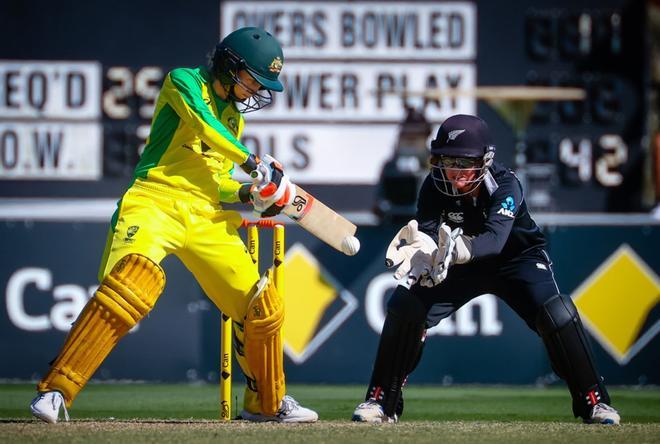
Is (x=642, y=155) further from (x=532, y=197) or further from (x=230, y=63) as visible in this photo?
(x=230, y=63)

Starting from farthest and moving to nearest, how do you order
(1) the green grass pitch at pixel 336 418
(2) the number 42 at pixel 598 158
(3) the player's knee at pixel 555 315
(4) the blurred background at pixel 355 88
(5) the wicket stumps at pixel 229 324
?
(2) the number 42 at pixel 598 158, (4) the blurred background at pixel 355 88, (5) the wicket stumps at pixel 229 324, (3) the player's knee at pixel 555 315, (1) the green grass pitch at pixel 336 418

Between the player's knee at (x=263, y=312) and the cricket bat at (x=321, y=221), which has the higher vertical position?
the cricket bat at (x=321, y=221)

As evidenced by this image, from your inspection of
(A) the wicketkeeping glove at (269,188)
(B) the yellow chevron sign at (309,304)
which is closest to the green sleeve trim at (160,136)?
(A) the wicketkeeping glove at (269,188)

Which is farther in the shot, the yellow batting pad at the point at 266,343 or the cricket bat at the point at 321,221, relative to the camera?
the cricket bat at the point at 321,221

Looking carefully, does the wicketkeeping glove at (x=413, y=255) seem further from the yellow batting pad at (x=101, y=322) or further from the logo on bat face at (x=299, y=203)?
the yellow batting pad at (x=101, y=322)

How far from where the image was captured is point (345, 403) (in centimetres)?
883

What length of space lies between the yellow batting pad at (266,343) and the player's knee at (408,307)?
1.78 ft

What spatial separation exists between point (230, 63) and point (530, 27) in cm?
585

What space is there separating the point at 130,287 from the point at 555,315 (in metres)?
1.99

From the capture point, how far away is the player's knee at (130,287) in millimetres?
6176

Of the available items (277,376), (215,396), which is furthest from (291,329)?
(277,376)

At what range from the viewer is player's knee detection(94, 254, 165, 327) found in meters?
6.18

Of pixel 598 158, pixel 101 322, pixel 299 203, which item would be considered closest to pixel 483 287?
pixel 299 203

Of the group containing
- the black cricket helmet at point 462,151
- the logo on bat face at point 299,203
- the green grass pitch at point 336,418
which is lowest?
the green grass pitch at point 336,418
